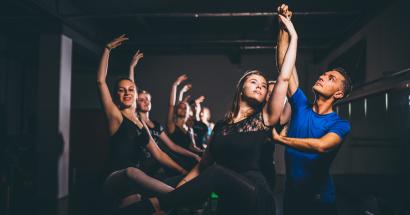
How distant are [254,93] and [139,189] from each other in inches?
45.3

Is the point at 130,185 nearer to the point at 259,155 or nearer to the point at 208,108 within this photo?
the point at 259,155

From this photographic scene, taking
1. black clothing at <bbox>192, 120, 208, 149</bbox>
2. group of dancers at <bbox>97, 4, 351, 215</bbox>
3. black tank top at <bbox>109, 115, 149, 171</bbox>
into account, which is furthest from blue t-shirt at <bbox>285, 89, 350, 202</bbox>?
black clothing at <bbox>192, 120, 208, 149</bbox>

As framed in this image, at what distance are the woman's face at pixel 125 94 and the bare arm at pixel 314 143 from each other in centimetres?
162

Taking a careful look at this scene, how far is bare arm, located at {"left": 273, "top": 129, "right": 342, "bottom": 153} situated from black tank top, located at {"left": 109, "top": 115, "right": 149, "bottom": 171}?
54.4 inches

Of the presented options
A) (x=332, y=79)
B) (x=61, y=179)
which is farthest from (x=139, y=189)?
(x=61, y=179)

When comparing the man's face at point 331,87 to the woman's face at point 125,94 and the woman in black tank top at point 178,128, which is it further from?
the woman in black tank top at point 178,128

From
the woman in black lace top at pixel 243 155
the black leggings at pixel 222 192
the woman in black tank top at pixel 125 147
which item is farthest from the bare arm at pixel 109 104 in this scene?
the black leggings at pixel 222 192

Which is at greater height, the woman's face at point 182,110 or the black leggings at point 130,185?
the woman's face at point 182,110

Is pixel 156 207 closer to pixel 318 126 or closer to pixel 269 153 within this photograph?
pixel 269 153

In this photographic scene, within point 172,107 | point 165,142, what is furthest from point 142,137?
point 172,107

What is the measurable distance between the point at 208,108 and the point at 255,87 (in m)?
7.09

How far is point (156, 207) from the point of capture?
2.46 meters

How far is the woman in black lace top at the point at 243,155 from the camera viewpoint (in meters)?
1.98

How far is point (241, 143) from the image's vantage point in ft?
7.09
